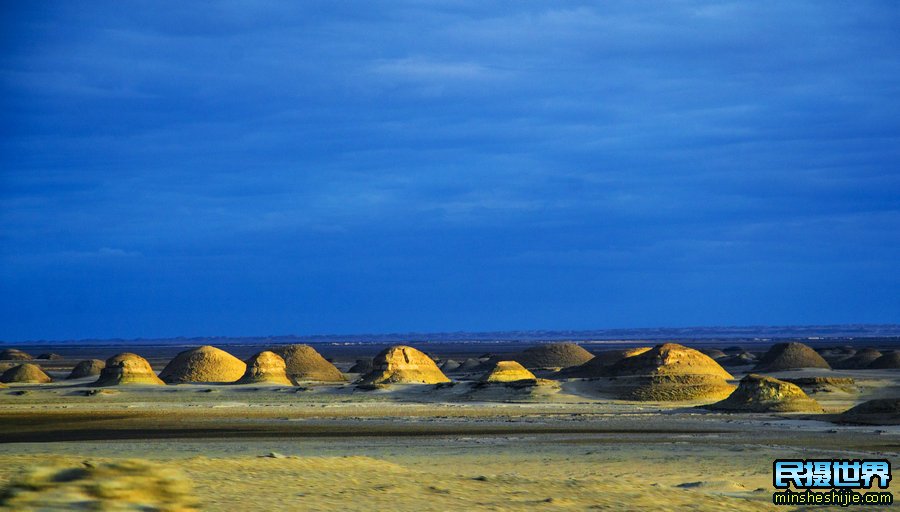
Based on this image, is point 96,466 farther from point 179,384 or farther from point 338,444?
point 179,384

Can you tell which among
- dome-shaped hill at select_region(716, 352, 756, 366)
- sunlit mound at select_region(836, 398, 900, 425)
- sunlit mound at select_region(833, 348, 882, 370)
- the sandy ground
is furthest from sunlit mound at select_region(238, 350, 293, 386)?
sunlit mound at select_region(833, 348, 882, 370)

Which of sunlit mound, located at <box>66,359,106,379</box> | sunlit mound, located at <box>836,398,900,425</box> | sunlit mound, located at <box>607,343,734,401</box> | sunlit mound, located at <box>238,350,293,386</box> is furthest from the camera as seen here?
sunlit mound, located at <box>66,359,106,379</box>

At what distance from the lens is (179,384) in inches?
2013

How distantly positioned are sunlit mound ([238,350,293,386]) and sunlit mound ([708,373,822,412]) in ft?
77.9

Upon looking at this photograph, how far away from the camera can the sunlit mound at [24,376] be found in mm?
58384

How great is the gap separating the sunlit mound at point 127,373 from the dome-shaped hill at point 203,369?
129 centimetres

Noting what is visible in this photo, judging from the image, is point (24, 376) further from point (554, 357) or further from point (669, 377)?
point (669, 377)

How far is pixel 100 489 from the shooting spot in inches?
416

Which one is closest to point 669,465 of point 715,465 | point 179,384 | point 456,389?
point 715,465

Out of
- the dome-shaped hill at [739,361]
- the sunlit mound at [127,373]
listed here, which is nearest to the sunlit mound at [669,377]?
the sunlit mound at [127,373]

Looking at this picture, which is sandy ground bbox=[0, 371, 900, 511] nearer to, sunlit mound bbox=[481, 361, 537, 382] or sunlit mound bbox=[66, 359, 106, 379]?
sunlit mound bbox=[481, 361, 537, 382]

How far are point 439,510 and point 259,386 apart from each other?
36.3 meters

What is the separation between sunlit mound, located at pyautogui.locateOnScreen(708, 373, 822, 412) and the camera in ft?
110

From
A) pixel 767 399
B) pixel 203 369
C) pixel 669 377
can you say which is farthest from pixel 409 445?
pixel 203 369
